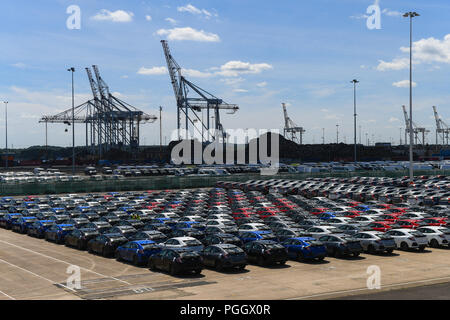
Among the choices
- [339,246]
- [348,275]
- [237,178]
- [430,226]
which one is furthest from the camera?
[237,178]

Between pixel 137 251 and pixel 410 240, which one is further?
pixel 410 240

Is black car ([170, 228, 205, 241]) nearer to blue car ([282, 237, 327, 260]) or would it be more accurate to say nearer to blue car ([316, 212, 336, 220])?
blue car ([282, 237, 327, 260])

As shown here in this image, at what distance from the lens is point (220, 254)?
2056 cm

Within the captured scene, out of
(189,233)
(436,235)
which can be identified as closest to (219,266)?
(189,233)

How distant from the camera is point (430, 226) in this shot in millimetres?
27172

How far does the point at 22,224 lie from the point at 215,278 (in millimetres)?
18637

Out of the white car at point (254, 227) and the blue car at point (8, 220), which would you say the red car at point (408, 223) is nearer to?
the white car at point (254, 227)

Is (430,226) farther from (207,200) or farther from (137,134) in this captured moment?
(137,134)

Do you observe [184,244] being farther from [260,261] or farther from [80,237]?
[80,237]

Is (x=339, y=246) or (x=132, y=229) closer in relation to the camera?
(x=339, y=246)
